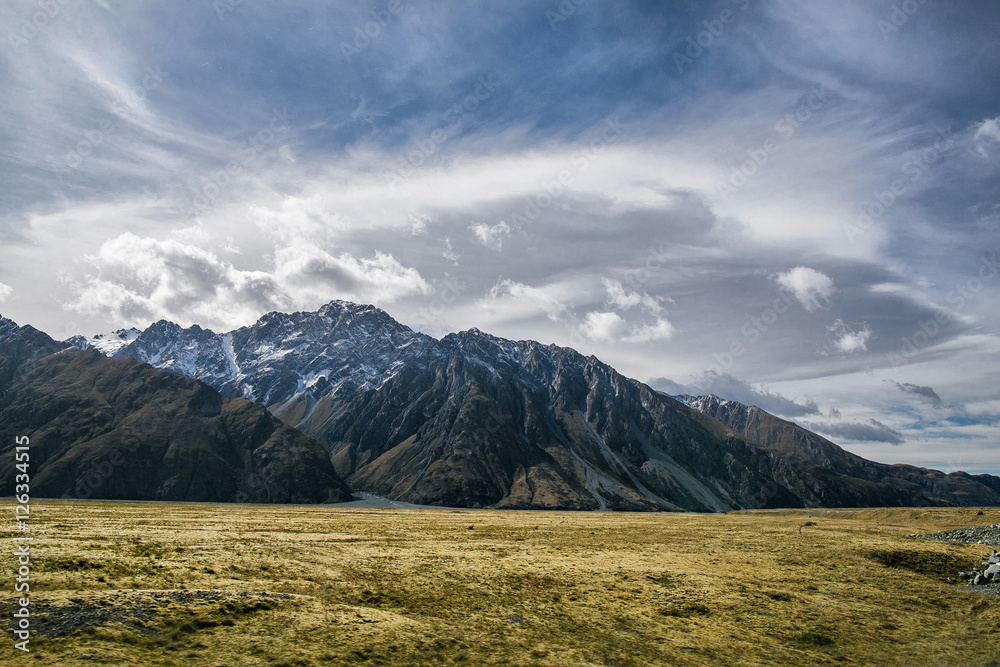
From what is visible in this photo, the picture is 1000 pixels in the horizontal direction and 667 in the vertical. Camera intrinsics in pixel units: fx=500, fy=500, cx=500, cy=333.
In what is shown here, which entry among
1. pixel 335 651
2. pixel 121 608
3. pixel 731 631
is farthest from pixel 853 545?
pixel 121 608

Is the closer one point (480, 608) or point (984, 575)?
point (480, 608)

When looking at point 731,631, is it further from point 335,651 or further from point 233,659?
point 233,659

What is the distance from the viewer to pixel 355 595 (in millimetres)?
28484

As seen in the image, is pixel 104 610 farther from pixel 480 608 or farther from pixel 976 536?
pixel 976 536

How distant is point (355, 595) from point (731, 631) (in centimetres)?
2049

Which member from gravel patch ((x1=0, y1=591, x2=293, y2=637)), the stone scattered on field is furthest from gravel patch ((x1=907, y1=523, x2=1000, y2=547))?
gravel patch ((x1=0, y1=591, x2=293, y2=637))

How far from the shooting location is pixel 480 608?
2786 centimetres

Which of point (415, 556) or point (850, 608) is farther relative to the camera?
point (415, 556)

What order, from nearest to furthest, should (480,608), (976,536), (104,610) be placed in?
(104,610)
(480,608)
(976,536)

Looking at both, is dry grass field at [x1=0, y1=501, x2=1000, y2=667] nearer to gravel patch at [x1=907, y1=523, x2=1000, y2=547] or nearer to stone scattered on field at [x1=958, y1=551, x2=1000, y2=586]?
stone scattered on field at [x1=958, y1=551, x2=1000, y2=586]

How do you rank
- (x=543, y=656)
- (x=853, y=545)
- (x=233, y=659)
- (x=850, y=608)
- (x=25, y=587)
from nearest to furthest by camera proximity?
(x=233, y=659) < (x=543, y=656) < (x=25, y=587) < (x=850, y=608) < (x=853, y=545)

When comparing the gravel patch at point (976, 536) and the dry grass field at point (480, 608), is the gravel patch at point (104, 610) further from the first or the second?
the gravel patch at point (976, 536)

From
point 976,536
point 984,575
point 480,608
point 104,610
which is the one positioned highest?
point 104,610

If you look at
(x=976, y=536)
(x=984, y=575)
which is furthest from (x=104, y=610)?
(x=976, y=536)
